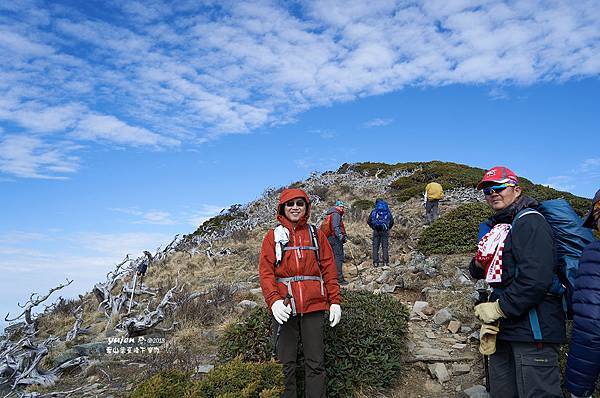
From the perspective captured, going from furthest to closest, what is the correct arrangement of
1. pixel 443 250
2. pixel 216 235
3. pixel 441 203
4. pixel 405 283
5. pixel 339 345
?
pixel 216 235, pixel 441 203, pixel 443 250, pixel 405 283, pixel 339 345

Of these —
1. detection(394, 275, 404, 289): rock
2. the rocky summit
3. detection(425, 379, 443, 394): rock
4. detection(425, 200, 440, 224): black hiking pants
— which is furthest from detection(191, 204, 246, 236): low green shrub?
detection(425, 379, 443, 394): rock

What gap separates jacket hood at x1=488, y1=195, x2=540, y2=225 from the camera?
3105mm

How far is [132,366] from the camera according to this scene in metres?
5.96

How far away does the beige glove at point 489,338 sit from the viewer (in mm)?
3072

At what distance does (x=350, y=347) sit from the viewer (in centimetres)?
478

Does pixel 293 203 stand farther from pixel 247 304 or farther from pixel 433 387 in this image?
pixel 247 304

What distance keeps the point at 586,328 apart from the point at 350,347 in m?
2.81

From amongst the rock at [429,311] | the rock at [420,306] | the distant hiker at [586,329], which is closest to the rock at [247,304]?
the rock at [420,306]

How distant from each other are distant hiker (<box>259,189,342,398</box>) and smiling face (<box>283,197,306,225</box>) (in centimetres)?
1

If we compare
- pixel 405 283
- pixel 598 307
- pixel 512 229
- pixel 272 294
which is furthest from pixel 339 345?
pixel 405 283

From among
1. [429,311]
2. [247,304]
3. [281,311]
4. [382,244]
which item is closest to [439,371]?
[429,311]

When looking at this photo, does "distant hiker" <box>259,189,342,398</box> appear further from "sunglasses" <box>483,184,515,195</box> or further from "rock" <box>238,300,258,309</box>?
"rock" <box>238,300,258,309</box>

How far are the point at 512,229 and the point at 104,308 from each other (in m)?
8.78

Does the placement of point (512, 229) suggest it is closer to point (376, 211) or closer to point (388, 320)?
point (388, 320)
